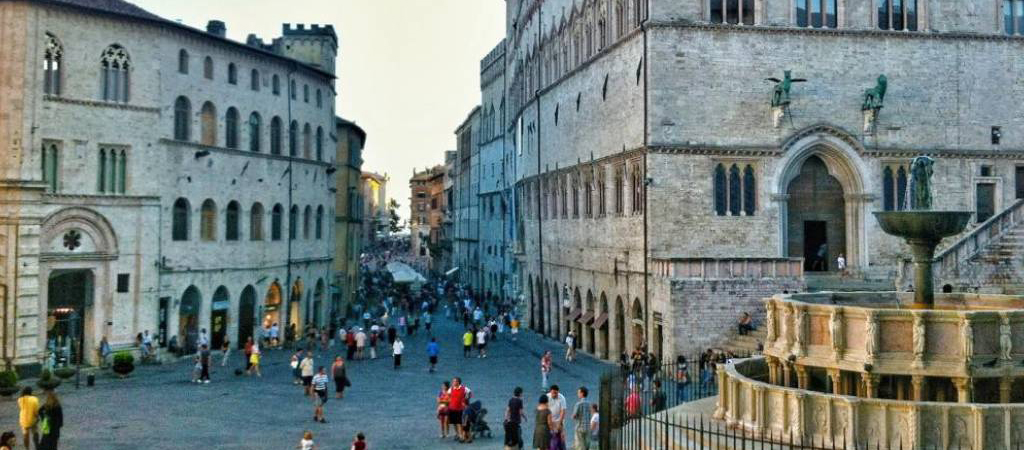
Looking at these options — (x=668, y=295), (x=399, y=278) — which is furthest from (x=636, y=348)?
(x=399, y=278)

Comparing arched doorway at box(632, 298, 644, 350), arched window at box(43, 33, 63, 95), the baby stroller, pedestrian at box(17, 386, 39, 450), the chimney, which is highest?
the chimney

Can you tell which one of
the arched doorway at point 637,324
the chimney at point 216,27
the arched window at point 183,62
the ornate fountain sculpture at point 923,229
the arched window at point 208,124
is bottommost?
the arched doorway at point 637,324

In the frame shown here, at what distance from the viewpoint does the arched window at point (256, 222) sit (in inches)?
1740

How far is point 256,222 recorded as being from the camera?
44.5 metres

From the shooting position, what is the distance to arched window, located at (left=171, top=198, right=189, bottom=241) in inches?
1540

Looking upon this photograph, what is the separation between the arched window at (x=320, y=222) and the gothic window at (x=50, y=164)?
17259 millimetres

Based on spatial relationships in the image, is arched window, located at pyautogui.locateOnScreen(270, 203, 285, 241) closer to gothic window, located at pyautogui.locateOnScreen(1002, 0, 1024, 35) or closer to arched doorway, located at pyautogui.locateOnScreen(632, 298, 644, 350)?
arched doorway, located at pyautogui.locateOnScreen(632, 298, 644, 350)

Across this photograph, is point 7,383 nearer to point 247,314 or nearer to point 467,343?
point 247,314

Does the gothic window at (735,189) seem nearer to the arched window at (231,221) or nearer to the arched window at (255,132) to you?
the arched window at (231,221)

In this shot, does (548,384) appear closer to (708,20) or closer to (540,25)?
(708,20)

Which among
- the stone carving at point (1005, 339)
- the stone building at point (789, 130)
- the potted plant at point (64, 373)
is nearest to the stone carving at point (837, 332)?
the stone carving at point (1005, 339)

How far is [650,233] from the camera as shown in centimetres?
3475

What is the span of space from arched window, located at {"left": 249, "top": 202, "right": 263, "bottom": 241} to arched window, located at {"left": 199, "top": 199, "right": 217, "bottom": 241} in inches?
109

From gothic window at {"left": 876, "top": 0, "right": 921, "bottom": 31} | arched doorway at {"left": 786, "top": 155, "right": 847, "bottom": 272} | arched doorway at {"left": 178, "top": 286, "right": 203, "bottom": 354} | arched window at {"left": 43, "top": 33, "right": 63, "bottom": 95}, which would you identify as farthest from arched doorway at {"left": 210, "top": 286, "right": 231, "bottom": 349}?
gothic window at {"left": 876, "top": 0, "right": 921, "bottom": 31}
